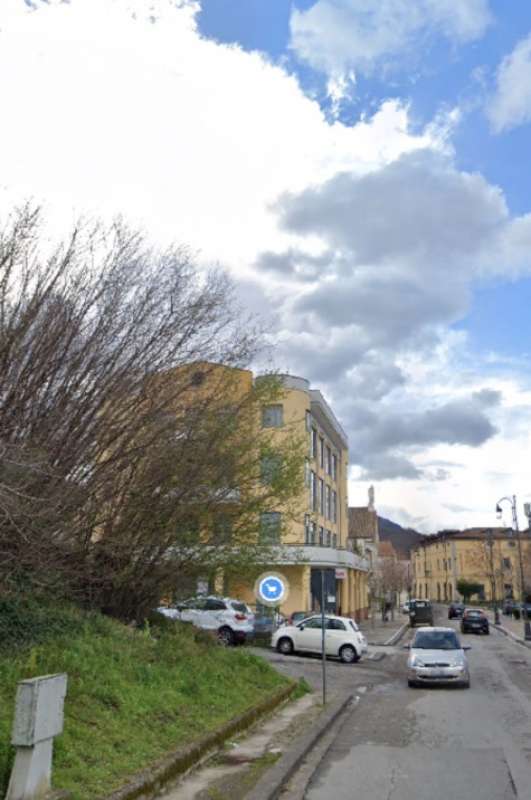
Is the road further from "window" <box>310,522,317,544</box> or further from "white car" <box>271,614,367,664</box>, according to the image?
"window" <box>310,522,317,544</box>

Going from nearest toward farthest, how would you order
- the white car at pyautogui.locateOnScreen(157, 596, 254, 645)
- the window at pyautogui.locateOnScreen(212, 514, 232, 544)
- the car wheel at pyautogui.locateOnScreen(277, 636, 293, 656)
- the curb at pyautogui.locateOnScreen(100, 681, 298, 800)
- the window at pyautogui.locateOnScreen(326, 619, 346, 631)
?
the curb at pyautogui.locateOnScreen(100, 681, 298, 800) < the window at pyautogui.locateOnScreen(212, 514, 232, 544) < the window at pyautogui.locateOnScreen(326, 619, 346, 631) < the white car at pyautogui.locateOnScreen(157, 596, 254, 645) < the car wheel at pyautogui.locateOnScreen(277, 636, 293, 656)

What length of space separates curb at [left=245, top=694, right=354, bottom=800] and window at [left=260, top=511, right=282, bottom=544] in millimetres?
3902

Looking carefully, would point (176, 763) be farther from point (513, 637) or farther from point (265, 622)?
point (513, 637)

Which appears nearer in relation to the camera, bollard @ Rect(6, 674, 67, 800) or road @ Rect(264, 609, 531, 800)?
bollard @ Rect(6, 674, 67, 800)

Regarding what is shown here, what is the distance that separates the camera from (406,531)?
19412cm

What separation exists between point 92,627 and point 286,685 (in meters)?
5.15

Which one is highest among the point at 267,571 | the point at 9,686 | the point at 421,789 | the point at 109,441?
the point at 109,441

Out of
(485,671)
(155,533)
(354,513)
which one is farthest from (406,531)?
(155,533)

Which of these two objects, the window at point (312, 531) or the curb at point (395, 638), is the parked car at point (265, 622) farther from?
the window at point (312, 531)

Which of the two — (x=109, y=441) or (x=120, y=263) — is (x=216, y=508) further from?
(x=120, y=263)

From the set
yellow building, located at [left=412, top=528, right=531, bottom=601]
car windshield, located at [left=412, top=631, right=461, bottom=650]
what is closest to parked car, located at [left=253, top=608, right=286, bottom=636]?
car windshield, located at [left=412, top=631, right=461, bottom=650]

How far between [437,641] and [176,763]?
13508mm

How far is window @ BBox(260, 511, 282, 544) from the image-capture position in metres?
16.2

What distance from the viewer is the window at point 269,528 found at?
16203 millimetres
